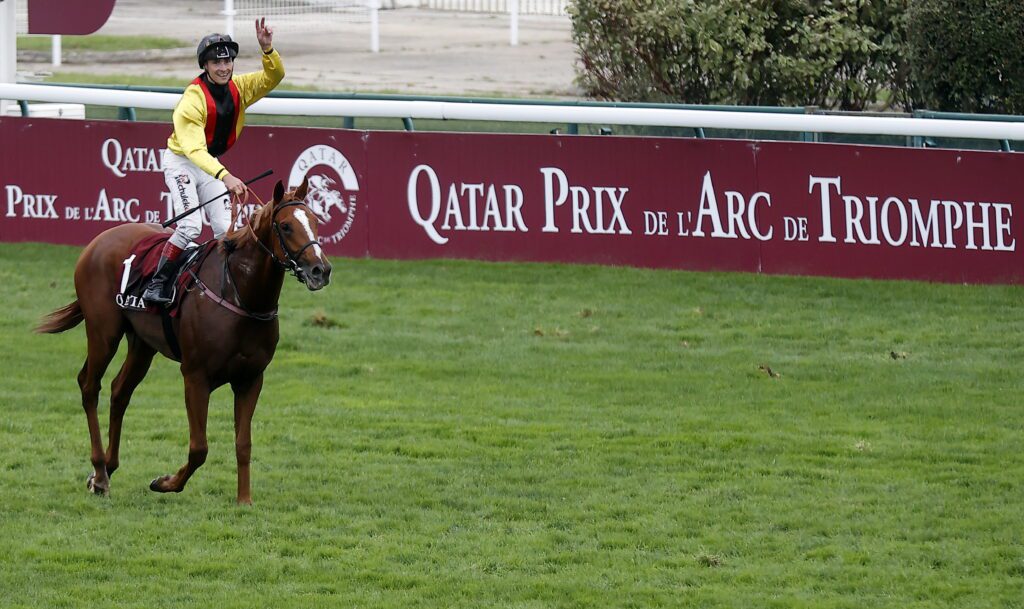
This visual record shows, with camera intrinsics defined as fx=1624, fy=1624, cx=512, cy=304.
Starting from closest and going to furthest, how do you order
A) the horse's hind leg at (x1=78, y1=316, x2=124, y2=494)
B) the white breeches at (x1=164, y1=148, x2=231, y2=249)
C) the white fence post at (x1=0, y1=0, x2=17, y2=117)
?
1. the horse's hind leg at (x1=78, y1=316, x2=124, y2=494)
2. the white breeches at (x1=164, y1=148, x2=231, y2=249)
3. the white fence post at (x1=0, y1=0, x2=17, y2=117)

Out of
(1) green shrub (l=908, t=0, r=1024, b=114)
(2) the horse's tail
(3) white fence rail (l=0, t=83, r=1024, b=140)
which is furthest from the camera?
(1) green shrub (l=908, t=0, r=1024, b=114)

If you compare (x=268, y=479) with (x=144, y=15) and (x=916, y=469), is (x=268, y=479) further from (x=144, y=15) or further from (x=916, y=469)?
(x=144, y=15)

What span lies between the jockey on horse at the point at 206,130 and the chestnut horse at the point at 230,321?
0.26 m

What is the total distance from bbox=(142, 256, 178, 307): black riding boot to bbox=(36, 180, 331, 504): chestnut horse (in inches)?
4.2

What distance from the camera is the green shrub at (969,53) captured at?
14.8 metres

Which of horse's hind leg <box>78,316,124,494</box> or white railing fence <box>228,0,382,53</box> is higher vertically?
white railing fence <box>228,0,382,53</box>

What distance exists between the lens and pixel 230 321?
27.0 feet

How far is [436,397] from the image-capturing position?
10.7 meters

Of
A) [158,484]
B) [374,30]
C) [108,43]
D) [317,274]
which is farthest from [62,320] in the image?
[108,43]

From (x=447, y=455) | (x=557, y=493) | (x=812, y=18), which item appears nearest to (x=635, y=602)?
(x=557, y=493)

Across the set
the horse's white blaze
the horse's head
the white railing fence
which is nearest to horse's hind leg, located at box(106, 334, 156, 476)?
the horse's head

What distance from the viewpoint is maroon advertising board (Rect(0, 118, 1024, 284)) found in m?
12.8

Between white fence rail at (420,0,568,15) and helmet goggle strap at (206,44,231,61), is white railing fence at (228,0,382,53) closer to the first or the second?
white fence rail at (420,0,568,15)

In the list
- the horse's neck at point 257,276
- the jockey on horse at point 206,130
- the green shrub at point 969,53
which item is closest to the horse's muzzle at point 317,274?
the horse's neck at point 257,276
